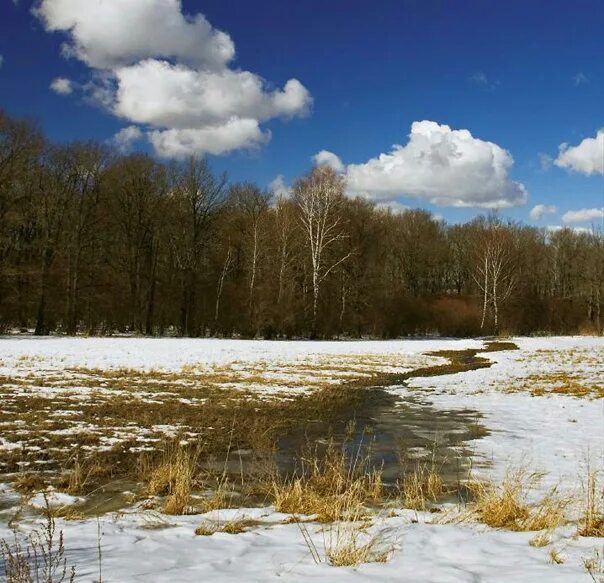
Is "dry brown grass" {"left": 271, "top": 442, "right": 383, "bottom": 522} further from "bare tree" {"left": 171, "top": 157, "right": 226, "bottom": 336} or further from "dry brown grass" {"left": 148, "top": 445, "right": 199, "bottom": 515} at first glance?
"bare tree" {"left": 171, "top": 157, "right": 226, "bottom": 336}

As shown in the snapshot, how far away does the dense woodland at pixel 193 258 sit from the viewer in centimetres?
4194

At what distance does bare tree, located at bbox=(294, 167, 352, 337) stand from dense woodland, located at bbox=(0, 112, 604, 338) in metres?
0.12

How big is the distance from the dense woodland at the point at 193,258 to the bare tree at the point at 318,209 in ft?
0.38

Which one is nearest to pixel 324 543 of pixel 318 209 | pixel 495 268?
pixel 318 209

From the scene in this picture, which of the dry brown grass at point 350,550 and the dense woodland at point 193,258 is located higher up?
the dense woodland at point 193,258

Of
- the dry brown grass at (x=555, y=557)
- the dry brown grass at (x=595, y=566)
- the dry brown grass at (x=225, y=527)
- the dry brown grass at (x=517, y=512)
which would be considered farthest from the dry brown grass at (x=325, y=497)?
the dry brown grass at (x=595, y=566)

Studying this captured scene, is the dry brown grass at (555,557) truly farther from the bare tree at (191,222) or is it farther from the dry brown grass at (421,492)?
the bare tree at (191,222)

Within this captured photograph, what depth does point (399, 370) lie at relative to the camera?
2384 cm

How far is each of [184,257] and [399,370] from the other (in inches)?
1251

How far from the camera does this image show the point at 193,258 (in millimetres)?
49375

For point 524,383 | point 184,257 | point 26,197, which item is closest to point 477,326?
point 184,257

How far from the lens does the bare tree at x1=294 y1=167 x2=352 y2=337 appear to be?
44.4 m

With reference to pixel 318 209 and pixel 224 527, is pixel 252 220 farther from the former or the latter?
pixel 224 527

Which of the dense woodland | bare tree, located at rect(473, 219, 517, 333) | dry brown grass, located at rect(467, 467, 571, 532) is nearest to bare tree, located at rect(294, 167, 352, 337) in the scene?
the dense woodland
